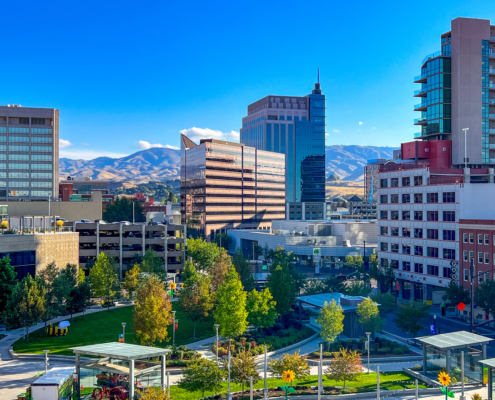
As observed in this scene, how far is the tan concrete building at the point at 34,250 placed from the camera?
210ft

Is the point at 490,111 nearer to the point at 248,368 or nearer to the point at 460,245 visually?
the point at 460,245

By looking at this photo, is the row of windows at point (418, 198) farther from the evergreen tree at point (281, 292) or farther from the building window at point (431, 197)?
the evergreen tree at point (281, 292)

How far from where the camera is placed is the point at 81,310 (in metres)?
65.1

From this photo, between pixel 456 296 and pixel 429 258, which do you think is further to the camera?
pixel 429 258

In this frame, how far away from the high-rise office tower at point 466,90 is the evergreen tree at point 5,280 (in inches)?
2799

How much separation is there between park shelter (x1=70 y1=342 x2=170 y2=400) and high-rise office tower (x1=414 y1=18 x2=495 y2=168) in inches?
2791

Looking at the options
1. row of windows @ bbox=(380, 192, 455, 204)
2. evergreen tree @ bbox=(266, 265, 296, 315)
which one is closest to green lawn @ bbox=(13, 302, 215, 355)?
evergreen tree @ bbox=(266, 265, 296, 315)

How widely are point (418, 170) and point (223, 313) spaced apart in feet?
154

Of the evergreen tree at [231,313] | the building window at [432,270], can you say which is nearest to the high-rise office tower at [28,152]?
the building window at [432,270]

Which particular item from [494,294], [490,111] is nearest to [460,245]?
[494,294]

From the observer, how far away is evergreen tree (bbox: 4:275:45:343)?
51125 millimetres

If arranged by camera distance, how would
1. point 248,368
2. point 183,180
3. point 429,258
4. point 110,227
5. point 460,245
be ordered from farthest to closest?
point 183,180 → point 110,227 → point 429,258 → point 460,245 → point 248,368

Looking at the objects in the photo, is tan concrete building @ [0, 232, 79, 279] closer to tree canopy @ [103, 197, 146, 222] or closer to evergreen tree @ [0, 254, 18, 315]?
evergreen tree @ [0, 254, 18, 315]

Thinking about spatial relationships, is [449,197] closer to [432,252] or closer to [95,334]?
[432,252]
